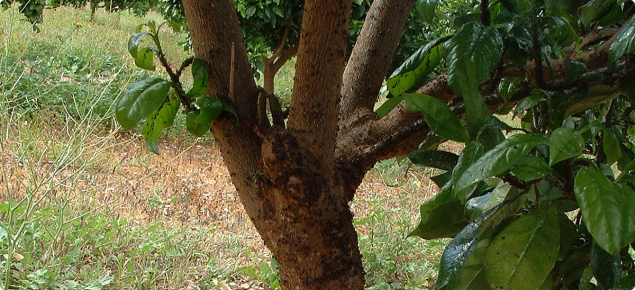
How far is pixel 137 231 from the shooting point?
7.32ft

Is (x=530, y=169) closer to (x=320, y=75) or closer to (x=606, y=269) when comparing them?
(x=606, y=269)

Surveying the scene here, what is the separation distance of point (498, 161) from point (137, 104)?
1.46 feet

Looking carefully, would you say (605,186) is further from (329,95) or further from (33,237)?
(33,237)

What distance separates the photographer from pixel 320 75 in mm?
814

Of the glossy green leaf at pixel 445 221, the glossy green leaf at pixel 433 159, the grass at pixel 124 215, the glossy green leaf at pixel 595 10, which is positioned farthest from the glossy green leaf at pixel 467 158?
the grass at pixel 124 215

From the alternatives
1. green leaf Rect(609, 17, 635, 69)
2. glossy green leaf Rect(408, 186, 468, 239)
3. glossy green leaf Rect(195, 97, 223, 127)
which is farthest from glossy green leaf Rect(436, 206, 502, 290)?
glossy green leaf Rect(195, 97, 223, 127)

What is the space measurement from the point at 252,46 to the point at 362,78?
2.53 metres

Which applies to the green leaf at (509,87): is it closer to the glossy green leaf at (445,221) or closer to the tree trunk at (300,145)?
the glossy green leaf at (445,221)

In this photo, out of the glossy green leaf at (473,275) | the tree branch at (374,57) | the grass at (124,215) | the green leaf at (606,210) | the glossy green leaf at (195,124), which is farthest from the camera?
the grass at (124,215)

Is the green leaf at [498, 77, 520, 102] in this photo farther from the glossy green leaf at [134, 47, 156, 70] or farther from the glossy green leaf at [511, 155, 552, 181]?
the glossy green leaf at [134, 47, 156, 70]

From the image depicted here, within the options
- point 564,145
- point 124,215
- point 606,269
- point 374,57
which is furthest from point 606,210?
point 124,215

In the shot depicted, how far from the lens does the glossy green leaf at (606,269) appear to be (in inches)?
21.6

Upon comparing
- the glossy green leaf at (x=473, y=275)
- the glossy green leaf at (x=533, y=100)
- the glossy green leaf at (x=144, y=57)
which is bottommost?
the glossy green leaf at (x=473, y=275)

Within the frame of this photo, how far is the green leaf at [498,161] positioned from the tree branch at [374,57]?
56cm
